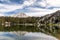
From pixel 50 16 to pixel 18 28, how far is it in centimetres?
110

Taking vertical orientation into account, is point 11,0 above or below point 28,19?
above

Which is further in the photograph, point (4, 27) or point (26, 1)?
Result: point (4, 27)

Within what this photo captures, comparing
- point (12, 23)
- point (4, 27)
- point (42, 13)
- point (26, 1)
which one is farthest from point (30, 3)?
point (4, 27)

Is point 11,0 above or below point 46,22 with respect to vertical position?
above

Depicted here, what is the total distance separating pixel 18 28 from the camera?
17.9 feet

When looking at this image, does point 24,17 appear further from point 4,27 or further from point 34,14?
point 4,27

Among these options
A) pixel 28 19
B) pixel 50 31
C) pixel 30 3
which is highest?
pixel 30 3

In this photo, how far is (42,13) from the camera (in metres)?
4.97

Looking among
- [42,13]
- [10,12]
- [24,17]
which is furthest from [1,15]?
[42,13]

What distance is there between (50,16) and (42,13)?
0.26 metres

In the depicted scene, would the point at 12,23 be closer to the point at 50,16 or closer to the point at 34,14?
the point at 34,14

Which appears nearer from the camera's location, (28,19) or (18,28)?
(28,19)

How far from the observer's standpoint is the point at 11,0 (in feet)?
16.5

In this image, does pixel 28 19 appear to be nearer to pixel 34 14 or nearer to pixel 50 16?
pixel 34 14
